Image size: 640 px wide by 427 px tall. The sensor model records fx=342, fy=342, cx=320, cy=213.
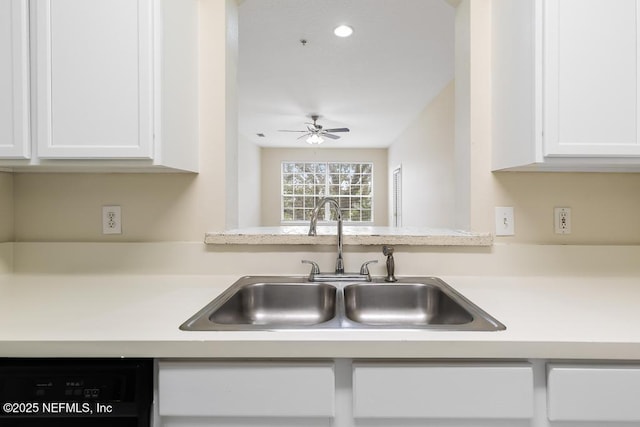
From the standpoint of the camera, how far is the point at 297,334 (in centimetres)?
80

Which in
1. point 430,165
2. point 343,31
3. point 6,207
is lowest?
point 6,207

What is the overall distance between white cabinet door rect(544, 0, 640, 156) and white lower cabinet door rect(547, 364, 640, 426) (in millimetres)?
646

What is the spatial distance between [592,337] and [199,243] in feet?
4.29

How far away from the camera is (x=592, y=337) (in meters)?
0.78

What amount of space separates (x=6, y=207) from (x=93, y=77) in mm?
766

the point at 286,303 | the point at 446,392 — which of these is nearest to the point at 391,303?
the point at 286,303

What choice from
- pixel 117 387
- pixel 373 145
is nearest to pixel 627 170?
pixel 117 387

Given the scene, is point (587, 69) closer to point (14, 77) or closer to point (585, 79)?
point (585, 79)

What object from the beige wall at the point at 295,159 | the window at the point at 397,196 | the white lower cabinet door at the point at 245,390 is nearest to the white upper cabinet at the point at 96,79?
the white lower cabinet door at the point at 245,390

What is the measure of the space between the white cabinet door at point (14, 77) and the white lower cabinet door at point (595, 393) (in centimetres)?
165

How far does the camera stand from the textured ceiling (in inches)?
94.6

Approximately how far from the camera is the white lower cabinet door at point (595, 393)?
2.48ft

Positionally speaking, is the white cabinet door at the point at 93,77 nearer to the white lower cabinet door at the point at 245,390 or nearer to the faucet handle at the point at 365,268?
the white lower cabinet door at the point at 245,390

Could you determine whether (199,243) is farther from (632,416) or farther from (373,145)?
(373,145)
